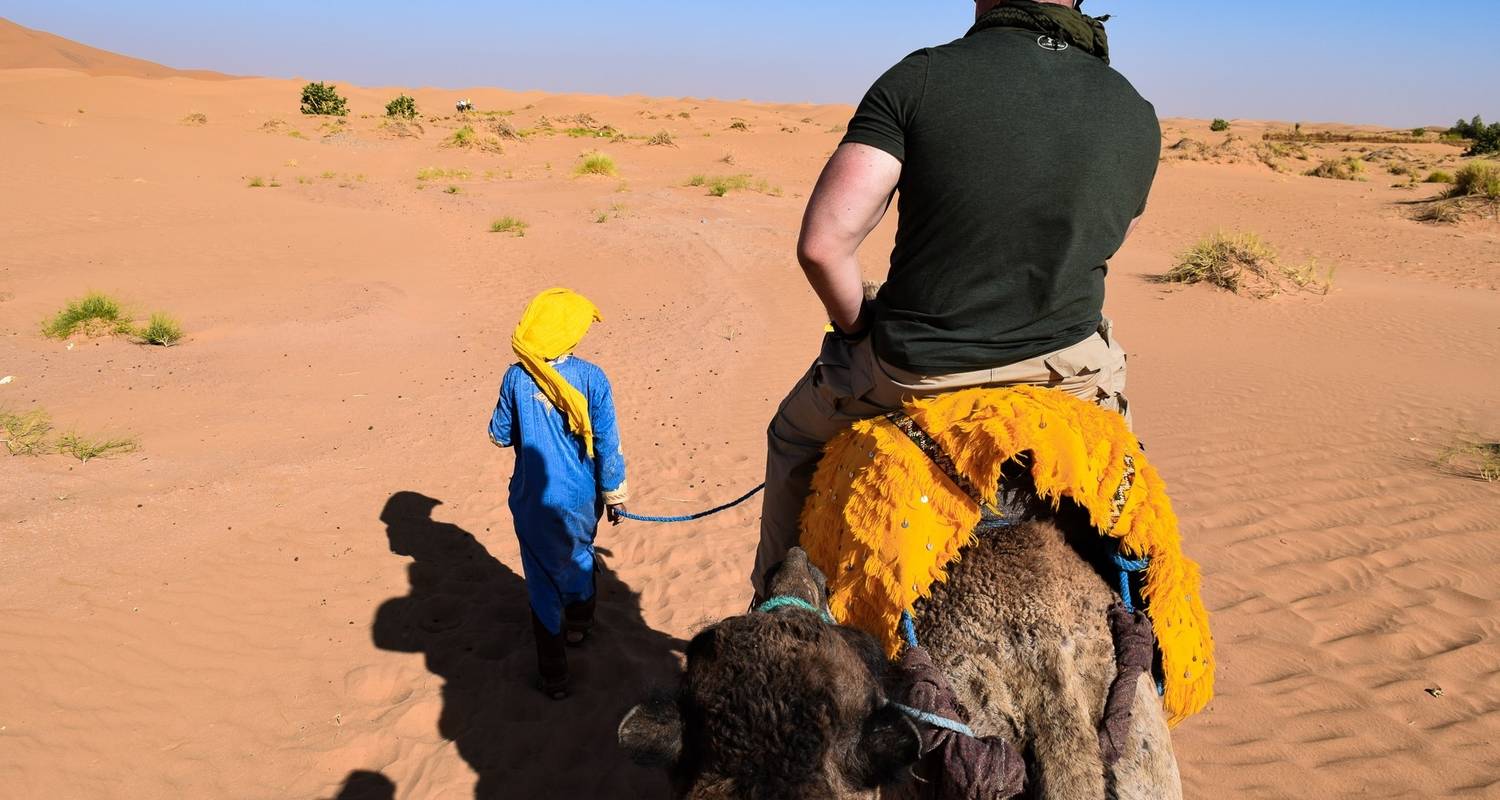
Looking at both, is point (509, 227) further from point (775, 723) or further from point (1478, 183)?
point (1478, 183)

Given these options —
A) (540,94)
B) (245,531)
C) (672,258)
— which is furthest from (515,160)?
(540,94)

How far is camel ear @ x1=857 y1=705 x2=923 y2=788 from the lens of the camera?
1470 mm

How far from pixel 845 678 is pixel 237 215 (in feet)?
65.6

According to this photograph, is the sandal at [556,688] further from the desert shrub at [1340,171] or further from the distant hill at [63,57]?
the distant hill at [63,57]

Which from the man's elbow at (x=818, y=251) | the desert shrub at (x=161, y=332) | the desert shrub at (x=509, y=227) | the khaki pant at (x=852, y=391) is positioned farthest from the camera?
the desert shrub at (x=509, y=227)

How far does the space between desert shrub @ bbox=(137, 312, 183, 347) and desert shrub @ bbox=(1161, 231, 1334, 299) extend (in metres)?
15.2

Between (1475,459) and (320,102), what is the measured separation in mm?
47457

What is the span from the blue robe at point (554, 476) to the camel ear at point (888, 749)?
289cm

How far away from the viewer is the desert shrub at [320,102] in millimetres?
42062

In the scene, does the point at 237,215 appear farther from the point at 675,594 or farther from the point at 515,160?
the point at 675,594

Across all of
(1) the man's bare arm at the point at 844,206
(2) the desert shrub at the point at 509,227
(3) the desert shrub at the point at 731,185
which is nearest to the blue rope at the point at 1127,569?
(1) the man's bare arm at the point at 844,206

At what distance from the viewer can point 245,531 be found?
19.7ft

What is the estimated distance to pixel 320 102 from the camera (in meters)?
42.1

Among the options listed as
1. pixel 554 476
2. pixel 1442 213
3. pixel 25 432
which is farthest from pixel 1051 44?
pixel 1442 213
